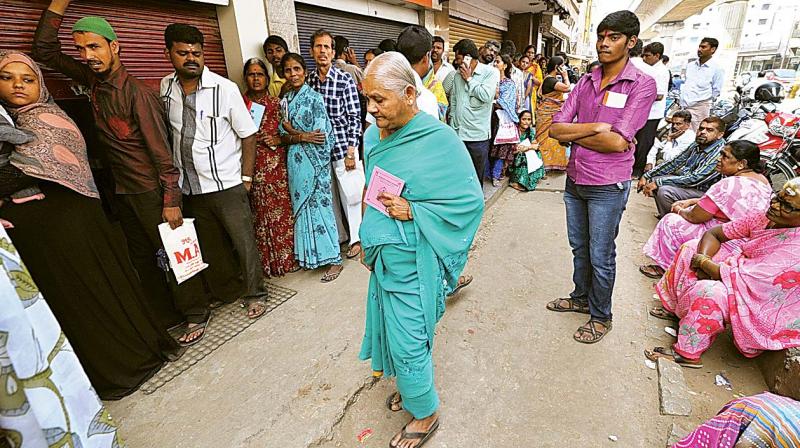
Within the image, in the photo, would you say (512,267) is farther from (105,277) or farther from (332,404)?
(105,277)

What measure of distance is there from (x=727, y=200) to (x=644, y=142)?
11.6ft

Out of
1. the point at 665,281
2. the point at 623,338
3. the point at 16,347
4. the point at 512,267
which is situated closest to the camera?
the point at 16,347

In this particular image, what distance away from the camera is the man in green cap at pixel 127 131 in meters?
2.18

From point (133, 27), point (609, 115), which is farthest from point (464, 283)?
point (133, 27)

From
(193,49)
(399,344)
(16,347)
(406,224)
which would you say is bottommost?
(399,344)

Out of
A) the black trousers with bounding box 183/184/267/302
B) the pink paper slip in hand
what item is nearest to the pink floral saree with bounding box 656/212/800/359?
the pink paper slip in hand

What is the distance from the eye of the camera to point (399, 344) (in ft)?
5.62

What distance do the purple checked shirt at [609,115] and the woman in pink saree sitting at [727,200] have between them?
100 cm

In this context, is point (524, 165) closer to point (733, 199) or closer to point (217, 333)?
point (733, 199)

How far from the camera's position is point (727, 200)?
9.08ft

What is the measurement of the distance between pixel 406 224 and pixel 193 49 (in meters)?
1.84

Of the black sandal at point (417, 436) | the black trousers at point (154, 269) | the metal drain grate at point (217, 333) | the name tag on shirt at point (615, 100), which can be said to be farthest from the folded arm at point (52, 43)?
the name tag on shirt at point (615, 100)

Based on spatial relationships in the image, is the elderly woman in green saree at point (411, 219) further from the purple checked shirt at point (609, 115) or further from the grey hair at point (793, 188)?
the grey hair at point (793, 188)

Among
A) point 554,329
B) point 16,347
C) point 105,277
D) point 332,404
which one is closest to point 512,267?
point 554,329
